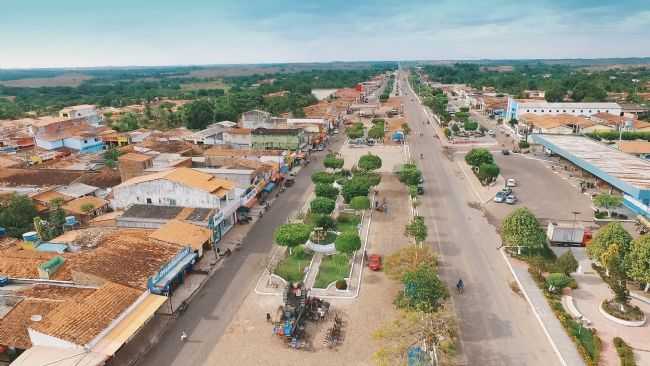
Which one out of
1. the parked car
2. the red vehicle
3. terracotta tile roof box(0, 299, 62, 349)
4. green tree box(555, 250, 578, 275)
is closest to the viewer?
terracotta tile roof box(0, 299, 62, 349)

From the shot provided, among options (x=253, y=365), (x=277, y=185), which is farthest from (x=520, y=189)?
(x=253, y=365)

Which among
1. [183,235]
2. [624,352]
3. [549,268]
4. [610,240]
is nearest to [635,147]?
[610,240]

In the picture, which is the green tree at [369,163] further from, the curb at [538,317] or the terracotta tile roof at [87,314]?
the terracotta tile roof at [87,314]

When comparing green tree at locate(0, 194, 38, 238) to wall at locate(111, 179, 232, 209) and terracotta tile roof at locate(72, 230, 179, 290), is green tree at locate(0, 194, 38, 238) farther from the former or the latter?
terracotta tile roof at locate(72, 230, 179, 290)

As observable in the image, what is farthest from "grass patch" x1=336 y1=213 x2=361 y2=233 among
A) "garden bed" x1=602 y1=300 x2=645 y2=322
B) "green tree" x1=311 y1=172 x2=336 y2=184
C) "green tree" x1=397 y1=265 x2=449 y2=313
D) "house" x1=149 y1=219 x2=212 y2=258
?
"garden bed" x1=602 y1=300 x2=645 y2=322

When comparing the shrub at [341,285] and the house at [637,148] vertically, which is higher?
the house at [637,148]

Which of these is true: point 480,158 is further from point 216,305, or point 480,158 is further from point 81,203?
point 81,203

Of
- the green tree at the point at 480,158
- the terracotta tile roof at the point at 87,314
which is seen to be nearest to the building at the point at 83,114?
the green tree at the point at 480,158
